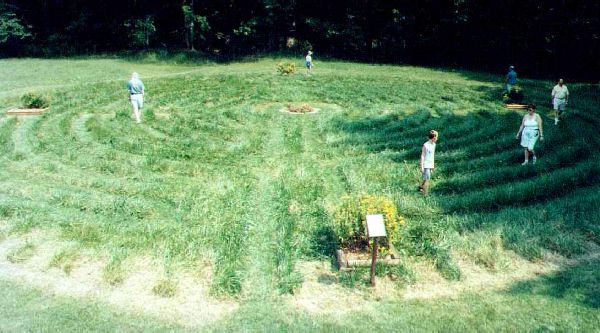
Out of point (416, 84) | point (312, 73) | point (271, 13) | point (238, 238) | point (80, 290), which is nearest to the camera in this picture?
point (80, 290)

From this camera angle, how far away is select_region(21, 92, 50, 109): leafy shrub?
2056 centimetres

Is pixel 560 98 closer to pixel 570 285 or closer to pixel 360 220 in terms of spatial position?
pixel 570 285

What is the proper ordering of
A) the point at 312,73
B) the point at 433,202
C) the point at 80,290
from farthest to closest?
1. the point at 312,73
2. the point at 433,202
3. the point at 80,290

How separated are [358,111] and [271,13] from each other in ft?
83.5

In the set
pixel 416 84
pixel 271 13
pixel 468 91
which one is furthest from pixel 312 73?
pixel 271 13

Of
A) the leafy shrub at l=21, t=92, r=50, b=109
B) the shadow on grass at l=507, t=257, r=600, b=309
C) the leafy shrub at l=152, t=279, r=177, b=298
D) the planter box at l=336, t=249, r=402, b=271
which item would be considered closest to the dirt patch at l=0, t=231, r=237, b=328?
the leafy shrub at l=152, t=279, r=177, b=298

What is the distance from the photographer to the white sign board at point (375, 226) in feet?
24.9

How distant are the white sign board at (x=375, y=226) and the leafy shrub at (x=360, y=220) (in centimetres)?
82

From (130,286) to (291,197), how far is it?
465cm

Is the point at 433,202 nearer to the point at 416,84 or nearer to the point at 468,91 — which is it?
the point at 468,91

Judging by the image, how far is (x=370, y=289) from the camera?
26.3 ft

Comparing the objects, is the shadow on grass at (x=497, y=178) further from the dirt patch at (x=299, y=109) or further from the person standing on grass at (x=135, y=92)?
the person standing on grass at (x=135, y=92)

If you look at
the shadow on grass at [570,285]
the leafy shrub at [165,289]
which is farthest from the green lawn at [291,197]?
the leafy shrub at [165,289]

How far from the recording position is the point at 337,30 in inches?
1720
